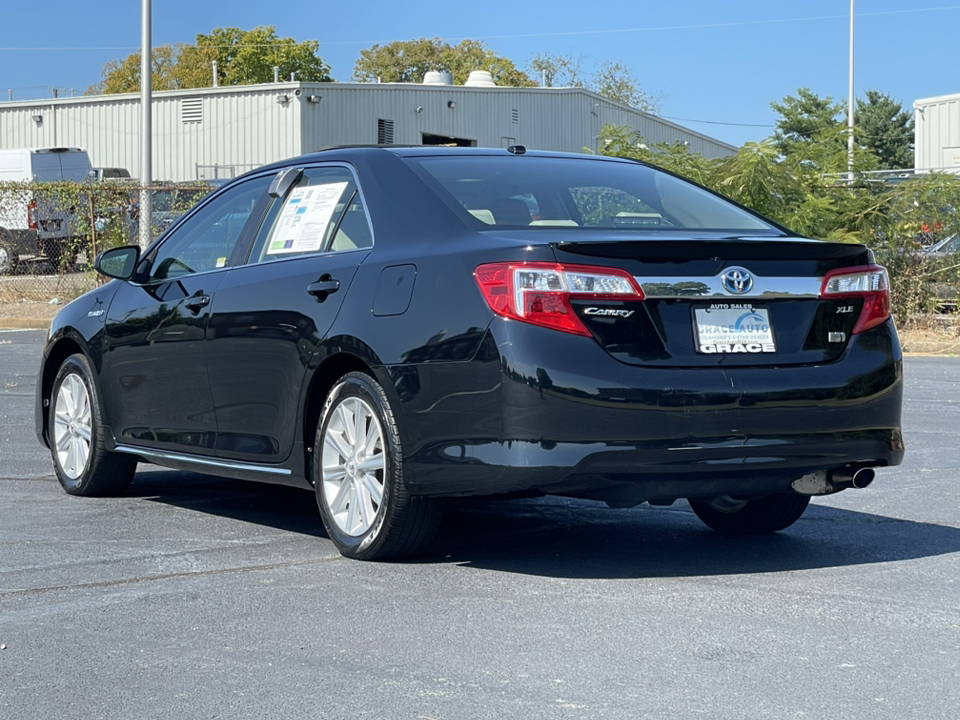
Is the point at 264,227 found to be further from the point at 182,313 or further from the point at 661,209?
the point at 661,209

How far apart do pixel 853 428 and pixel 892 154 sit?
→ 80.9 meters

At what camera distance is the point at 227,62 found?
298 feet

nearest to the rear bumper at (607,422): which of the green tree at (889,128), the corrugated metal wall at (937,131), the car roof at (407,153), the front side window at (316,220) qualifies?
the front side window at (316,220)

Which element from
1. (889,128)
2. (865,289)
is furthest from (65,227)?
(889,128)

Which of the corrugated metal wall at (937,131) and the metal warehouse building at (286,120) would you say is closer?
the corrugated metal wall at (937,131)

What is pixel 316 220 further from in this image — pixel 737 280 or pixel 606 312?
pixel 737 280

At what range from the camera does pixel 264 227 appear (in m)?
6.48

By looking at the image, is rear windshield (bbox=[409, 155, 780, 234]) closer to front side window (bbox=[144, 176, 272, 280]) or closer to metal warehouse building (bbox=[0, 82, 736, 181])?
front side window (bbox=[144, 176, 272, 280])

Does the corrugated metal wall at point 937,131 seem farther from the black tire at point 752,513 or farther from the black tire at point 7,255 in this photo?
the black tire at point 752,513

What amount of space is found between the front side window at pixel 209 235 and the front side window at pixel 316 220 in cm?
25

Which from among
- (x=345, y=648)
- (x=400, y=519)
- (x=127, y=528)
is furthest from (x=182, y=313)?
(x=345, y=648)

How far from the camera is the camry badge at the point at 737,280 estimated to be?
17.2 feet

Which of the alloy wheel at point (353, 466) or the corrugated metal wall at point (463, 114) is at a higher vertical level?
the corrugated metal wall at point (463, 114)

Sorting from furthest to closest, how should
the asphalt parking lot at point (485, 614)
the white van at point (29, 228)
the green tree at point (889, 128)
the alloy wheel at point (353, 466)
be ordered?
the green tree at point (889, 128), the white van at point (29, 228), the alloy wheel at point (353, 466), the asphalt parking lot at point (485, 614)
